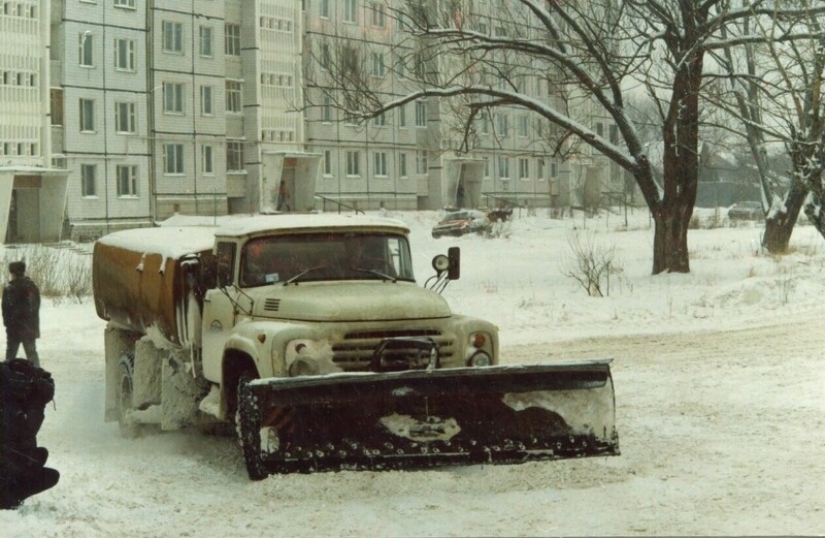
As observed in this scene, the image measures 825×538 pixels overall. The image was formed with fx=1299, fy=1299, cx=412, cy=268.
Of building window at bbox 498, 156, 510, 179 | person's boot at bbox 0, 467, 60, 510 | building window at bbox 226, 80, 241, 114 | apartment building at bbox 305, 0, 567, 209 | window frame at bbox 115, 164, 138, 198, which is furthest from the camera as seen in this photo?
building window at bbox 498, 156, 510, 179

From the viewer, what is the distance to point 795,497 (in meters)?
8.80

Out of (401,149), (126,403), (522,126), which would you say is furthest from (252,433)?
(522,126)

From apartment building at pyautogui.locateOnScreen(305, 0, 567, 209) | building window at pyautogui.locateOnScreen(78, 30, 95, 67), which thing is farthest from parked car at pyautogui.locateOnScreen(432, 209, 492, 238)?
building window at pyautogui.locateOnScreen(78, 30, 95, 67)

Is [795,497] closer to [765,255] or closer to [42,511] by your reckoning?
[42,511]

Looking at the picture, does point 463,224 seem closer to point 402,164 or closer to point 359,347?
point 402,164

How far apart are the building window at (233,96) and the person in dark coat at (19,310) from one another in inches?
1799

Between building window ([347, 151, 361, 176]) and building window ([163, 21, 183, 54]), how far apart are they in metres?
12.5

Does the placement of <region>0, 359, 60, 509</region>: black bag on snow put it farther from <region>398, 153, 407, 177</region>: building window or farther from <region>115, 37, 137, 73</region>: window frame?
<region>398, 153, 407, 177</region>: building window

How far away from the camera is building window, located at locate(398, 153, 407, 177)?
70.4m

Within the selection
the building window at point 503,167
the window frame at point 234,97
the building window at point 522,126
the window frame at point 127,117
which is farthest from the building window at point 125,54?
the building window at point 522,126

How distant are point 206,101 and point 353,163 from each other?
1061cm

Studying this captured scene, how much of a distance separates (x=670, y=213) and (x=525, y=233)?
2566cm

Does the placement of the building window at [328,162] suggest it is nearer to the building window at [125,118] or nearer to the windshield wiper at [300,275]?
the building window at [125,118]

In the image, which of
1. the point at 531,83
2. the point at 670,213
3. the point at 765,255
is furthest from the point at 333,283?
the point at 531,83
